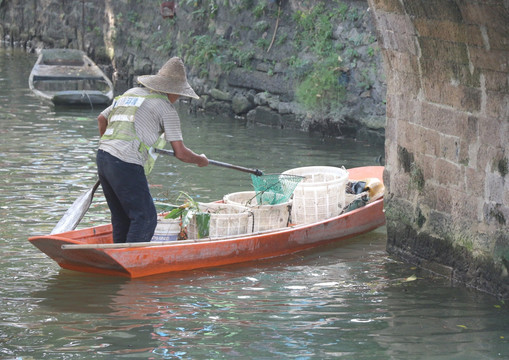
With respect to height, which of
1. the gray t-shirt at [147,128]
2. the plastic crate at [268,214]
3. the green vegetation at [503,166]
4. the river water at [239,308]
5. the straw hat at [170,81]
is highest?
the straw hat at [170,81]

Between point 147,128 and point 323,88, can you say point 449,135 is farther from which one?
point 323,88

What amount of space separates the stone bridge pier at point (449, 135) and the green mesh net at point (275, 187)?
97 centimetres

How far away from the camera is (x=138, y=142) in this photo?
8.09 metres

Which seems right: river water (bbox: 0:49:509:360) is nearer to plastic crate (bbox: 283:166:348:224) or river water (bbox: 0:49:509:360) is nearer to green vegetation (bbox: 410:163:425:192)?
plastic crate (bbox: 283:166:348:224)

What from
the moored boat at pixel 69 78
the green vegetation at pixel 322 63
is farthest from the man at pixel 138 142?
the moored boat at pixel 69 78

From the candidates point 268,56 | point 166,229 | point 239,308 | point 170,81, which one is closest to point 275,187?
point 166,229

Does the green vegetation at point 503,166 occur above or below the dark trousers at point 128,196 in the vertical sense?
above

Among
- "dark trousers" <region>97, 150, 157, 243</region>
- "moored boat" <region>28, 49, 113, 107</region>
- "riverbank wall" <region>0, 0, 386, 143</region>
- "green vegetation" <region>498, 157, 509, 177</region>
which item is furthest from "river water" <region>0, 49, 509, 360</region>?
"moored boat" <region>28, 49, 113, 107</region>

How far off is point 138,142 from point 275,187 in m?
2.02

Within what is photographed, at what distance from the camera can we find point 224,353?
21.3 feet

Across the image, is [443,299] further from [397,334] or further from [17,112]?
[17,112]

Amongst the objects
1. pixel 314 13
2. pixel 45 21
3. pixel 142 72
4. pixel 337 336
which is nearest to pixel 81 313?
pixel 337 336

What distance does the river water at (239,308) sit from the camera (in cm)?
661

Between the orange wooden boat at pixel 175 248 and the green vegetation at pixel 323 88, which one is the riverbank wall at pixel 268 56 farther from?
the orange wooden boat at pixel 175 248
